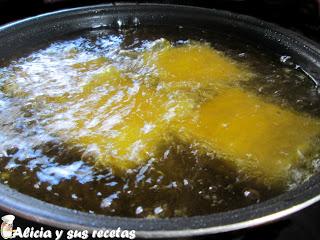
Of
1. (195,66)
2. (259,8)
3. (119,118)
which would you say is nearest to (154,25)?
(195,66)

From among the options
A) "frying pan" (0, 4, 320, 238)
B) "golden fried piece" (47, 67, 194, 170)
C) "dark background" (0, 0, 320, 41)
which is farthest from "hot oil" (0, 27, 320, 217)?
"dark background" (0, 0, 320, 41)

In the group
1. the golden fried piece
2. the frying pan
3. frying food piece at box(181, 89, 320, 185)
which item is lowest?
frying food piece at box(181, 89, 320, 185)

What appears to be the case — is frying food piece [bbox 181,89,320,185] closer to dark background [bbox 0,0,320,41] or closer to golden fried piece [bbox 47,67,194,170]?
golden fried piece [bbox 47,67,194,170]

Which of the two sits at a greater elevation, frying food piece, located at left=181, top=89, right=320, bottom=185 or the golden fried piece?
the golden fried piece

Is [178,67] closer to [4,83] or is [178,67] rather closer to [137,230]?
[4,83]

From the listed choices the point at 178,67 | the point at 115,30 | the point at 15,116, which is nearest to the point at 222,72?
the point at 178,67

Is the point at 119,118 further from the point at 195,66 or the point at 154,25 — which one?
the point at 154,25
